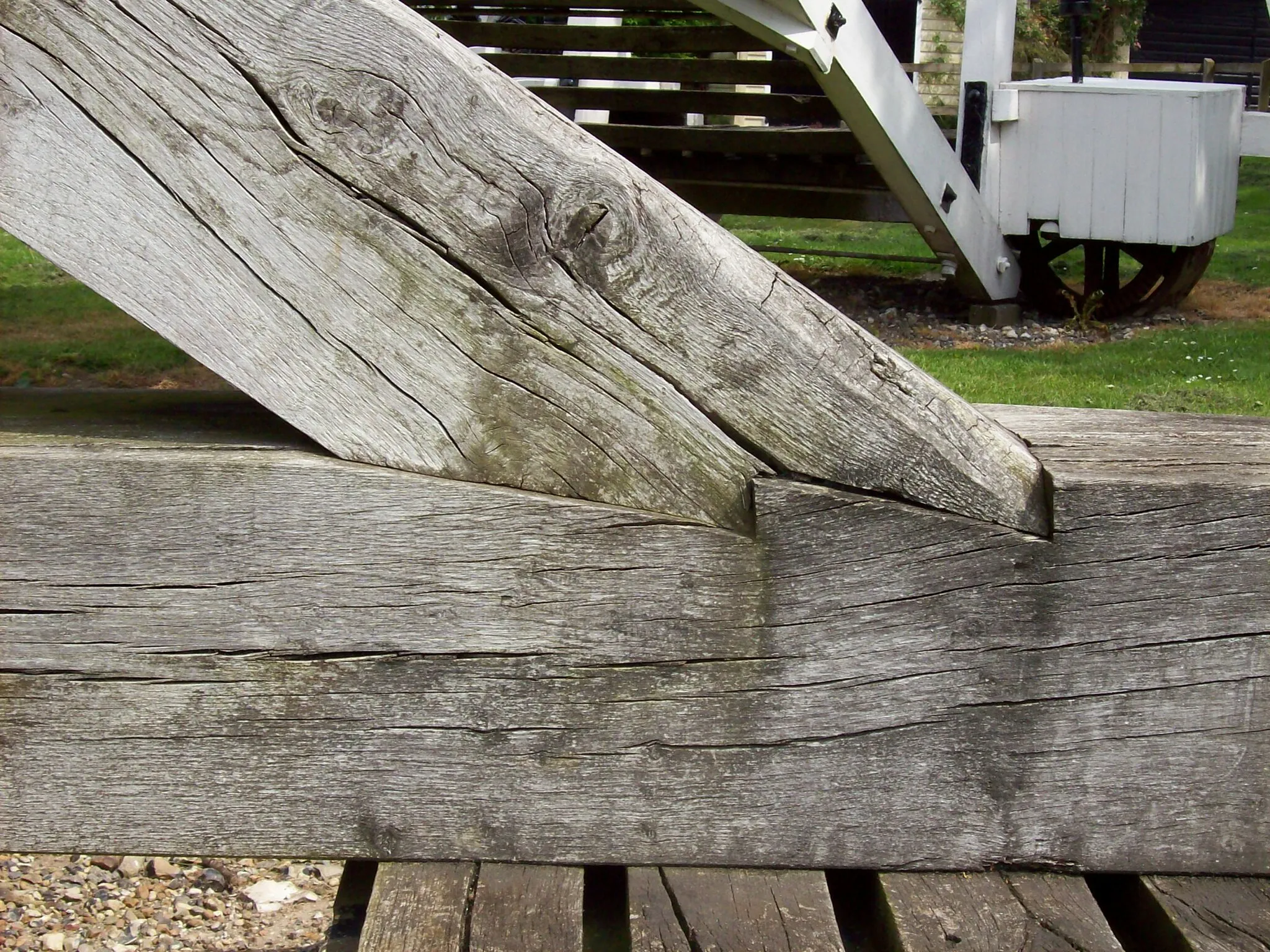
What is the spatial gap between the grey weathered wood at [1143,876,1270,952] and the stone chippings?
74.7 inches

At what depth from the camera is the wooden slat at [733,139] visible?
820 cm

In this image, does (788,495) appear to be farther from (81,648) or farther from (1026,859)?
(81,648)

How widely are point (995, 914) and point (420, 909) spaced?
58 centimetres

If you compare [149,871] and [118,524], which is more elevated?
[118,524]

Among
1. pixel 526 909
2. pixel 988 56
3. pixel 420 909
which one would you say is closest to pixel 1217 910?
pixel 526 909

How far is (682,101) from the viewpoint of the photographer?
8.55m

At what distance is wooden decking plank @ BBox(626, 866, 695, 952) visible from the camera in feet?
3.94

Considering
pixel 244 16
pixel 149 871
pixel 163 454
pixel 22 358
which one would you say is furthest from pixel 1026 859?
pixel 22 358

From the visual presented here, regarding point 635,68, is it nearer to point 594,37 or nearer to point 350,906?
point 594,37

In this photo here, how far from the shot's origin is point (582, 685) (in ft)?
4.17

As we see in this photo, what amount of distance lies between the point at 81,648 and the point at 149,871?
214 cm

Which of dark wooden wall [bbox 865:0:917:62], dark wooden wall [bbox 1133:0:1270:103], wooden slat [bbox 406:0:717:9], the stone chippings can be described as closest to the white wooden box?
wooden slat [bbox 406:0:717:9]

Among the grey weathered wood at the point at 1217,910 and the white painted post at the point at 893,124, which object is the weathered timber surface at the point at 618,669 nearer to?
the grey weathered wood at the point at 1217,910

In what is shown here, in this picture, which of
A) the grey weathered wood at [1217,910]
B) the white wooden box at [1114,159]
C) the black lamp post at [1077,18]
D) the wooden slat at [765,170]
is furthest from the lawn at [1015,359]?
the grey weathered wood at [1217,910]
